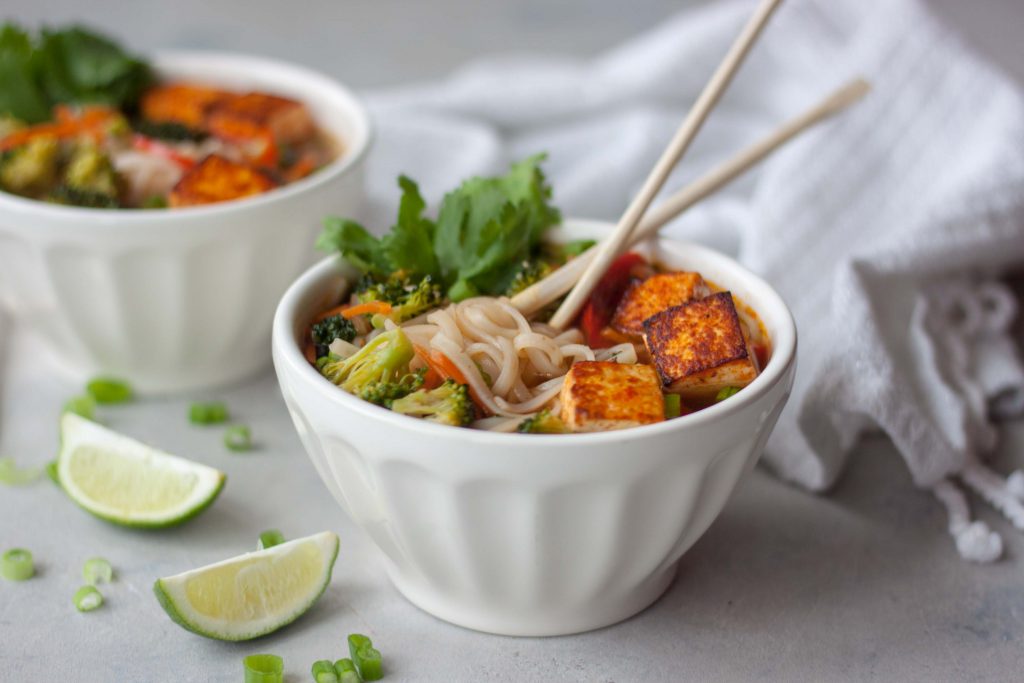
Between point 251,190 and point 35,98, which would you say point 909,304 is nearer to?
point 251,190

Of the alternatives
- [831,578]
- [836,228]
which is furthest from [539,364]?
[836,228]

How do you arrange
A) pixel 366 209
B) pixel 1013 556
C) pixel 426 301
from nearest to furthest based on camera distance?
pixel 426 301 < pixel 1013 556 < pixel 366 209

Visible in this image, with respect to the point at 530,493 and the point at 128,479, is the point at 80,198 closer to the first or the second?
the point at 128,479

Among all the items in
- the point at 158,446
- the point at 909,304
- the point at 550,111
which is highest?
the point at 909,304

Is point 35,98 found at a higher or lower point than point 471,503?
lower

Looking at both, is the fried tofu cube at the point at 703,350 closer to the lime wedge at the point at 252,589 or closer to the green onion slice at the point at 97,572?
the lime wedge at the point at 252,589

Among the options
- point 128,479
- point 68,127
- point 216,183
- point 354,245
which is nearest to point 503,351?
point 354,245
